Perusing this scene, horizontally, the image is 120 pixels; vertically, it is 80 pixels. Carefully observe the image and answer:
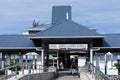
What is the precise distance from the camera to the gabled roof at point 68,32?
37.6 metres

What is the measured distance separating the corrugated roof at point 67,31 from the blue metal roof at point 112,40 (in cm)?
297

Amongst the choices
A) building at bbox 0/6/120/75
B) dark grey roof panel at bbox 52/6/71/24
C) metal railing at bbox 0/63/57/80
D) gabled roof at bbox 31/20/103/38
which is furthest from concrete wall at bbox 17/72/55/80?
dark grey roof panel at bbox 52/6/71/24

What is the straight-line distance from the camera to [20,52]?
41812 millimetres

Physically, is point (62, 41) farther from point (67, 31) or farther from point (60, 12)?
point (60, 12)

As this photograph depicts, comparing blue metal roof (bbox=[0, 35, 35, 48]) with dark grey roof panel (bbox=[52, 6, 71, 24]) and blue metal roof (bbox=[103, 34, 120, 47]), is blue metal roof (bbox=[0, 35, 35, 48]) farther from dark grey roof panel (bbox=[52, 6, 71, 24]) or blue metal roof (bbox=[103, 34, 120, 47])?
dark grey roof panel (bbox=[52, 6, 71, 24])

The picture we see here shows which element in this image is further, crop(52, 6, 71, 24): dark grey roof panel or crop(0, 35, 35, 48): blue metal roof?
crop(52, 6, 71, 24): dark grey roof panel

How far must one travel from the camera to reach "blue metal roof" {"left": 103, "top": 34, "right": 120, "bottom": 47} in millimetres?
40469

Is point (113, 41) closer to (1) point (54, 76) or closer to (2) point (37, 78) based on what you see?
(1) point (54, 76)

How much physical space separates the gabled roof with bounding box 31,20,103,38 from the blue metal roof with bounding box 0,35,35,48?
2940 millimetres

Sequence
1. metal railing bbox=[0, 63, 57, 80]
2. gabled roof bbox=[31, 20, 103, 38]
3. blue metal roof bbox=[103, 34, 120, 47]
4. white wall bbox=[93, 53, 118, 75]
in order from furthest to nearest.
A: blue metal roof bbox=[103, 34, 120, 47] → white wall bbox=[93, 53, 118, 75] → gabled roof bbox=[31, 20, 103, 38] → metal railing bbox=[0, 63, 57, 80]

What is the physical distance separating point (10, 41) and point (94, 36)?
31.8 feet

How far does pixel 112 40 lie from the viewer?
4134cm

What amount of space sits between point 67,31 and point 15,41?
260 inches

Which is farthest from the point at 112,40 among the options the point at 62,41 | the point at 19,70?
the point at 19,70
